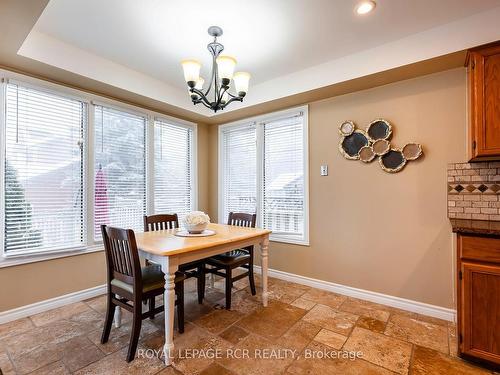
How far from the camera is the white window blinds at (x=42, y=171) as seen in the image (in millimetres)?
2354

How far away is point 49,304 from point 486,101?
4.19 metres

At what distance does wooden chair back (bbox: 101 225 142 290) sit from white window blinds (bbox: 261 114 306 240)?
2065 mm

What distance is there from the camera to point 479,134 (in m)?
1.92

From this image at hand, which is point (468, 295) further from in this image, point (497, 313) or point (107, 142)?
point (107, 142)

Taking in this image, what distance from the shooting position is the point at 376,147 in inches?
106

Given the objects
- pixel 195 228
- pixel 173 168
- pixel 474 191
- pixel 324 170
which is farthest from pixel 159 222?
pixel 474 191

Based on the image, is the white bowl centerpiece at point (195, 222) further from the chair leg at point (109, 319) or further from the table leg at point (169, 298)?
the chair leg at point (109, 319)

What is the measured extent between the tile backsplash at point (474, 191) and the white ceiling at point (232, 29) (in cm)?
112

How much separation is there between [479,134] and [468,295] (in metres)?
1.17

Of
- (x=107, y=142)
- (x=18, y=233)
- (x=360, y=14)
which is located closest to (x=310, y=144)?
(x=360, y=14)

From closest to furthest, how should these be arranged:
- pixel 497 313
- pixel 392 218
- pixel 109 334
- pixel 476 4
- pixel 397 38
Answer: pixel 497 313 < pixel 476 4 < pixel 109 334 < pixel 397 38 < pixel 392 218

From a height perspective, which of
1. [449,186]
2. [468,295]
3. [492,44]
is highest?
[492,44]

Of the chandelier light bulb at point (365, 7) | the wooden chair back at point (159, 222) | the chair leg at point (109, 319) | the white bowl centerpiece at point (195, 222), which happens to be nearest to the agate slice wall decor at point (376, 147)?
the chandelier light bulb at point (365, 7)

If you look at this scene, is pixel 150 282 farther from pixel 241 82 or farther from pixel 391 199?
pixel 391 199
